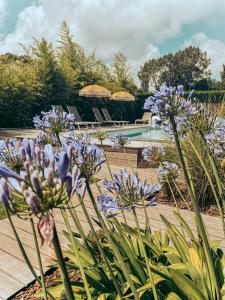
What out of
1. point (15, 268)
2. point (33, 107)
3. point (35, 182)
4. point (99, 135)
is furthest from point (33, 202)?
point (33, 107)

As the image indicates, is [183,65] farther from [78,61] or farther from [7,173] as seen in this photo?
[7,173]

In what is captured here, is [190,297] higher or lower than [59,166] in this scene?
lower

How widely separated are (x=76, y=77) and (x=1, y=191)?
20.5m

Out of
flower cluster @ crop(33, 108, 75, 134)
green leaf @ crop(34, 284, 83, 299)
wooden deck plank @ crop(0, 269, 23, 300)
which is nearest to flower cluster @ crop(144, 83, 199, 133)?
flower cluster @ crop(33, 108, 75, 134)

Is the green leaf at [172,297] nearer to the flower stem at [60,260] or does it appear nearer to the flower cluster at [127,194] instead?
the flower cluster at [127,194]

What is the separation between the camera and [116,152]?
712cm

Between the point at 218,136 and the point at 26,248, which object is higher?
the point at 218,136

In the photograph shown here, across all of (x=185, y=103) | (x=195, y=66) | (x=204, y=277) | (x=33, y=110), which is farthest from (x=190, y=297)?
(x=195, y=66)

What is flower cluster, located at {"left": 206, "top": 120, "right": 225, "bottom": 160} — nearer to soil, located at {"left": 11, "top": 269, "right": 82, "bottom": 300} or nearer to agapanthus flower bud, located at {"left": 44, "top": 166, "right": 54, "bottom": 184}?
agapanthus flower bud, located at {"left": 44, "top": 166, "right": 54, "bottom": 184}

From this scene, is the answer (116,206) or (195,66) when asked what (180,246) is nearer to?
(116,206)

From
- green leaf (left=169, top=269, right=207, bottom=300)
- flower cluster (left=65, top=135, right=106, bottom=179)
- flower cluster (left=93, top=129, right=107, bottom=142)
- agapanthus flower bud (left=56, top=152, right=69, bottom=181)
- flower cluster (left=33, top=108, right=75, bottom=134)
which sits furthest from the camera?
flower cluster (left=93, top=129, right=107, bottom=142)

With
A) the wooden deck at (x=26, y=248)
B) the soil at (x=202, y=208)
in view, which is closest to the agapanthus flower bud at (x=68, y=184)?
the wooden deck at (x=26, y=248)

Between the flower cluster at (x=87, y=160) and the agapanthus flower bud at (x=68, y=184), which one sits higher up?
the agapanthus flower bud at (x=68, y=184)

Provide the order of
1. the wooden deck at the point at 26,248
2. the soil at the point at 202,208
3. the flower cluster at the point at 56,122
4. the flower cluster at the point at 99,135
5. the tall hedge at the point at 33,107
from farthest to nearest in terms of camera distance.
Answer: the tall hedge at the point at 33,107, the soil at the point at 202,208, the flower cluster at the point at 99,135, the wooden deck at the point at 26,248, the flower cluster at the point at 56,122
